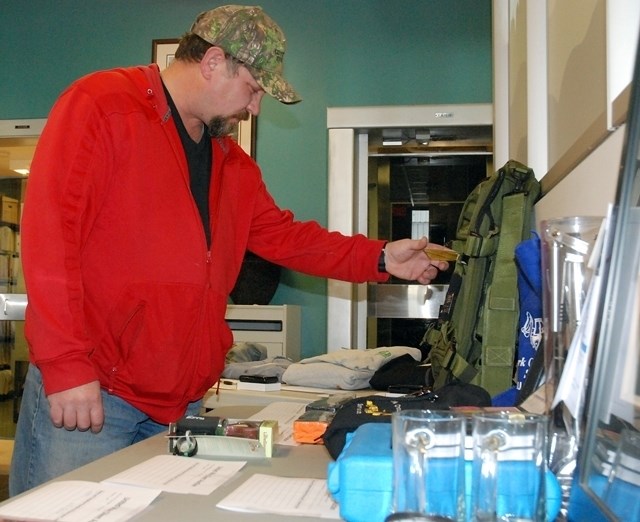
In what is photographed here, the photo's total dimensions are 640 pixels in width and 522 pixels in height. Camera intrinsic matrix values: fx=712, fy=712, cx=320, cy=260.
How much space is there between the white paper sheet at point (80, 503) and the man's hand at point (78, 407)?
0.38m

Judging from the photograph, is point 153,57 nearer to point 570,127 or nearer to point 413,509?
point 570,127

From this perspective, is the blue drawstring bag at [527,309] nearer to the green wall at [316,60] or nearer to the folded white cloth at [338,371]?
the folded white cloth at [338,371]

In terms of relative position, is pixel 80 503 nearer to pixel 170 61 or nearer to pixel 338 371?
pixel 338 371

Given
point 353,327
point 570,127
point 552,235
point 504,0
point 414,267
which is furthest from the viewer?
point 353,327

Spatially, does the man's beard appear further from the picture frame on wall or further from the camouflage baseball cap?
the picture frame on wall

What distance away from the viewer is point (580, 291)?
872 mm

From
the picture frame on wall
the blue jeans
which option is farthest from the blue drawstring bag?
the picture frame on wall

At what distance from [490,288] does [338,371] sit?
3.44 ft

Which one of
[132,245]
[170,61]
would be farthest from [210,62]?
[170,61]

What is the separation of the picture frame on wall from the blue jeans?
2.57 meters

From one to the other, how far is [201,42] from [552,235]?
1228 millimetres

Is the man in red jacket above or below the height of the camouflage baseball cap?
below

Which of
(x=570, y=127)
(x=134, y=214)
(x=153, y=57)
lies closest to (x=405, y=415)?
(x=134, y=214)

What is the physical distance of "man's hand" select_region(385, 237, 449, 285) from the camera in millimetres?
2148
